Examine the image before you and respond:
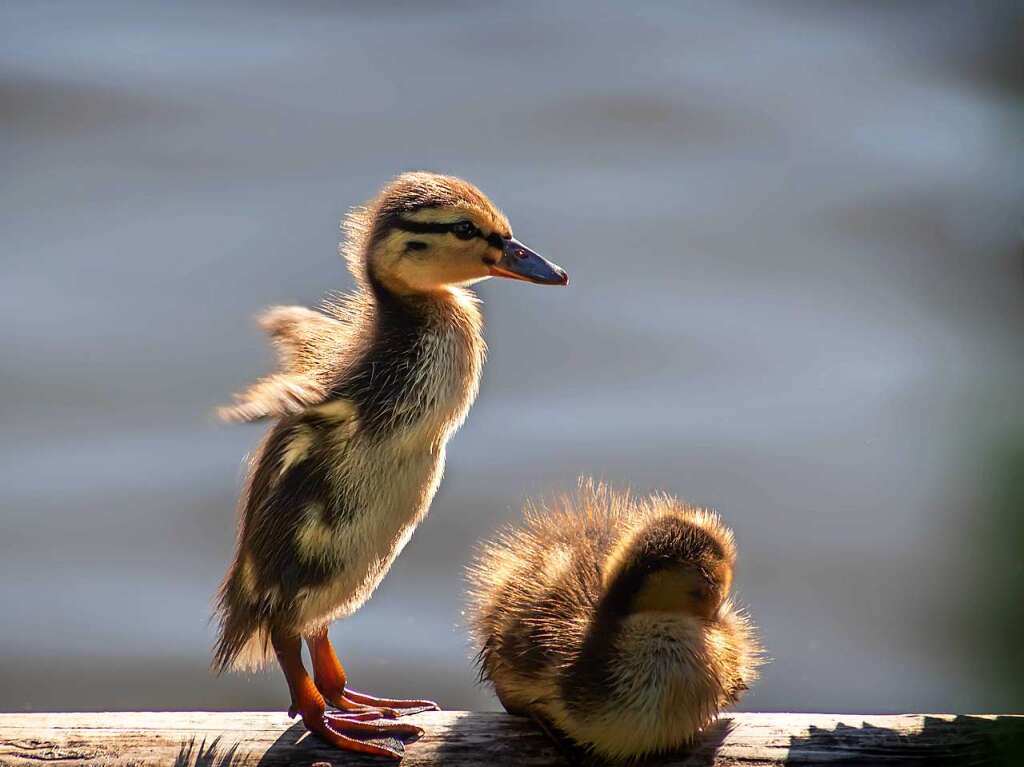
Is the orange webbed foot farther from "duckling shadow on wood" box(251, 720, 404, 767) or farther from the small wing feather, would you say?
the small wing feather

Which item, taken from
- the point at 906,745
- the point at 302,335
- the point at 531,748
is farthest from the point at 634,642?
the point at 302,335

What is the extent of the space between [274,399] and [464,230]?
→ 0.27 metres

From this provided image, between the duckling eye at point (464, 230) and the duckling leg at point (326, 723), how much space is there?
1.44ft

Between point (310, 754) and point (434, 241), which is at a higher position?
point (434, 241)

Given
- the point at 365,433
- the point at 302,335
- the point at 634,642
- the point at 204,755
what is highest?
the point at 302,335

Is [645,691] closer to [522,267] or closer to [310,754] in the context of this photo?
[310,754]

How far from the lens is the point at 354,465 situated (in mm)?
1351

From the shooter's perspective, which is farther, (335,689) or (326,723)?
(335,689)

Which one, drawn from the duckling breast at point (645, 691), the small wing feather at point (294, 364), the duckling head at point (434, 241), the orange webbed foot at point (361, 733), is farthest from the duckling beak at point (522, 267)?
the orange webbed foot at point (361, 733)

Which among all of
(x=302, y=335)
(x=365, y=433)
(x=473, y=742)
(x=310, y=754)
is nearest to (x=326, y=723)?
(x=310, y=754)

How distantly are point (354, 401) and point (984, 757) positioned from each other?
714 mm

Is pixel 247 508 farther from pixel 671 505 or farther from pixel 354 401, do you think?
pixel 671 505

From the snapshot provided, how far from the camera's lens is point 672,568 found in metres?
1.30

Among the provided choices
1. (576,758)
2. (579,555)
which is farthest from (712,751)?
(579,555)
